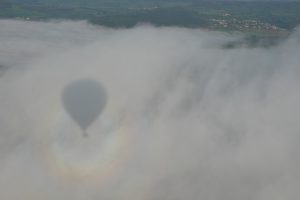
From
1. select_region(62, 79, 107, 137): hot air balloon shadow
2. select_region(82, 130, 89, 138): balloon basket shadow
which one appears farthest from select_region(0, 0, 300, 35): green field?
select_region(82, 130, 89, 138): balloon basket shadow

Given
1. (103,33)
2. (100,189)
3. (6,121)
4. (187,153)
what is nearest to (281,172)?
(187,153)

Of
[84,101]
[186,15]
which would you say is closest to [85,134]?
[84,101]

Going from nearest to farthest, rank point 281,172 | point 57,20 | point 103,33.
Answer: point 281,172
point 103,33
point 57,20

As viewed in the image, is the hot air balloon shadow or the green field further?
the green field

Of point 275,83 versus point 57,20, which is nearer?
point 275,83

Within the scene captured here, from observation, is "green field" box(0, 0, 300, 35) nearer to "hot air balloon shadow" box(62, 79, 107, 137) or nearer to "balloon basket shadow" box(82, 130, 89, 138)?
"hot air balloon shadow" box(62, 79, 107, 137)

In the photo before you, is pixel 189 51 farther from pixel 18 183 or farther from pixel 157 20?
pixel 157 20

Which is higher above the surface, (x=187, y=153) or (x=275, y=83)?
(x=275, y=83)

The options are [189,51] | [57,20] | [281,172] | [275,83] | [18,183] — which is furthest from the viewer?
[57,20]

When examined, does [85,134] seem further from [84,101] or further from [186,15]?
[186,15]
